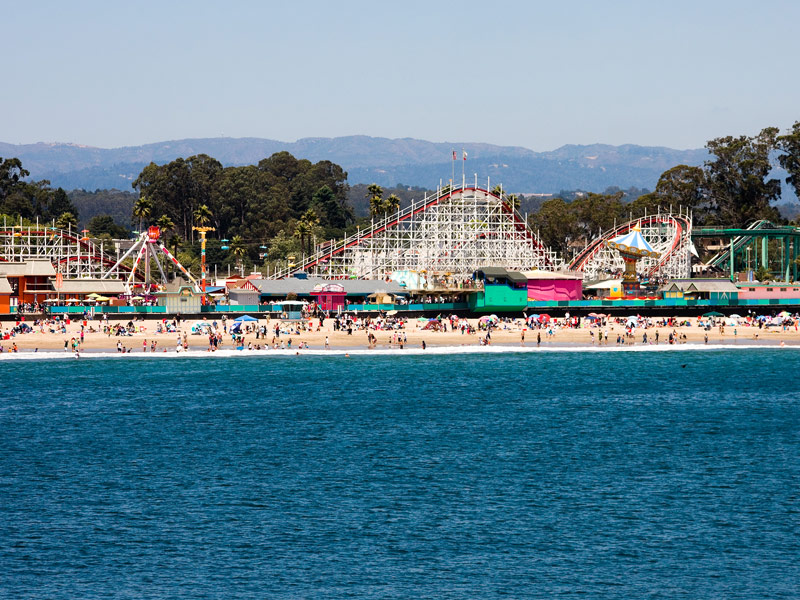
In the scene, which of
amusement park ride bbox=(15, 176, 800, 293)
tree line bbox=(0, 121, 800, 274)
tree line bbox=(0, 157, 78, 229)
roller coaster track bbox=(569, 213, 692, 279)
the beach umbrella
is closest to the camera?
the beach umbrella

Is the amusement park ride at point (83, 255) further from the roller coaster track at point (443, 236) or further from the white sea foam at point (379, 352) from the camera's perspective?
the white sea foam at point (379, 352)

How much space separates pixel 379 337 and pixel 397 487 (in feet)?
138

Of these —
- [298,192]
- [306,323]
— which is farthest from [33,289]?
[298,192]

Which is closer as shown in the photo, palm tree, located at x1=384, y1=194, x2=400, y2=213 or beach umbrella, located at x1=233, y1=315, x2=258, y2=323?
beach umbrella, located at x1=233, y1=315, x2=258, y2=323

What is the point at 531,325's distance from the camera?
91312 millimetres

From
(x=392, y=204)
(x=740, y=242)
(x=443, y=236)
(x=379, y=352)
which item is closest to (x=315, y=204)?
(x=392, y=204)

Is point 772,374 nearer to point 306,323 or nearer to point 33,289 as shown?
point 306,323

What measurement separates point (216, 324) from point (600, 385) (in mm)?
33321

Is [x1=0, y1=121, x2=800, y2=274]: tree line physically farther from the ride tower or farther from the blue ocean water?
the blue ocean water

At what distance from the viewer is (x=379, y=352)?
252 ft

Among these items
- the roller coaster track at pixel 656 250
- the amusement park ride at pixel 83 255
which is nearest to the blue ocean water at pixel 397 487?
the amusement park ride at pixel 83 255

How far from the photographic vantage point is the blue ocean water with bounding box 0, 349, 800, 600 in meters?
32.1

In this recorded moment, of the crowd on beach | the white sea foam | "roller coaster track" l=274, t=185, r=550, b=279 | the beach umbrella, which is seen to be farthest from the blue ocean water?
"roller coaster track" l=274, t=185, r=550, b=279

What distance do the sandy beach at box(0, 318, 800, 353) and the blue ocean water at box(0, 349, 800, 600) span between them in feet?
30.8
